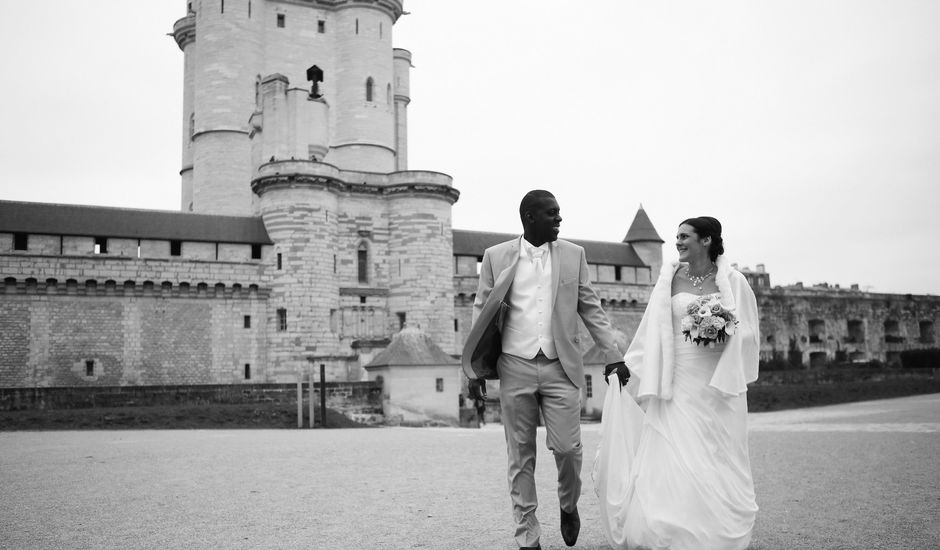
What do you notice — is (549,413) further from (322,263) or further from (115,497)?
(322,263)

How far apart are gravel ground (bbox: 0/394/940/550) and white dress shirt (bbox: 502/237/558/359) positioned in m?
1.40

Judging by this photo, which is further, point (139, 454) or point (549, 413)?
point (139, 454)

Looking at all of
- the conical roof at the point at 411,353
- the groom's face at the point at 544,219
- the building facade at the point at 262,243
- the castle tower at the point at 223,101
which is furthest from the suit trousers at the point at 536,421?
the castle tower at the point at 223,101

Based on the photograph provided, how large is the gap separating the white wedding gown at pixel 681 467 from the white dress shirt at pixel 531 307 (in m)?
0.89

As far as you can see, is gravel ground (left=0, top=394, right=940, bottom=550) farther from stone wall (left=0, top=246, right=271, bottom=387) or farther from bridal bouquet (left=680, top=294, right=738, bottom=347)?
stone wall (left=0, top=246, right=271, bottom=387)

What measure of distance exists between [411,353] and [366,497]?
2115cm

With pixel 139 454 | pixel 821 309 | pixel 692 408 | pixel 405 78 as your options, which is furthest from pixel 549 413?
pixel 821 309

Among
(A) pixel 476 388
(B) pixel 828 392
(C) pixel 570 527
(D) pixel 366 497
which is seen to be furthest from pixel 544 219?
(B) pixel 828 392

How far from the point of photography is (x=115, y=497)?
8430 millimetres

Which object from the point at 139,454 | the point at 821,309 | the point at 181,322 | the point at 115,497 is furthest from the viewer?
the point at 821,309

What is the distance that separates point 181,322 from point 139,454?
21.5 m

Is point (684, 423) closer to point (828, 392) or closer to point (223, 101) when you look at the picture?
point (828, 392)

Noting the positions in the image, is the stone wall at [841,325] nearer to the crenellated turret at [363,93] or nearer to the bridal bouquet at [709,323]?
the crenellated turret at [363,93]

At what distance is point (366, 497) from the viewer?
8289 millimetres
